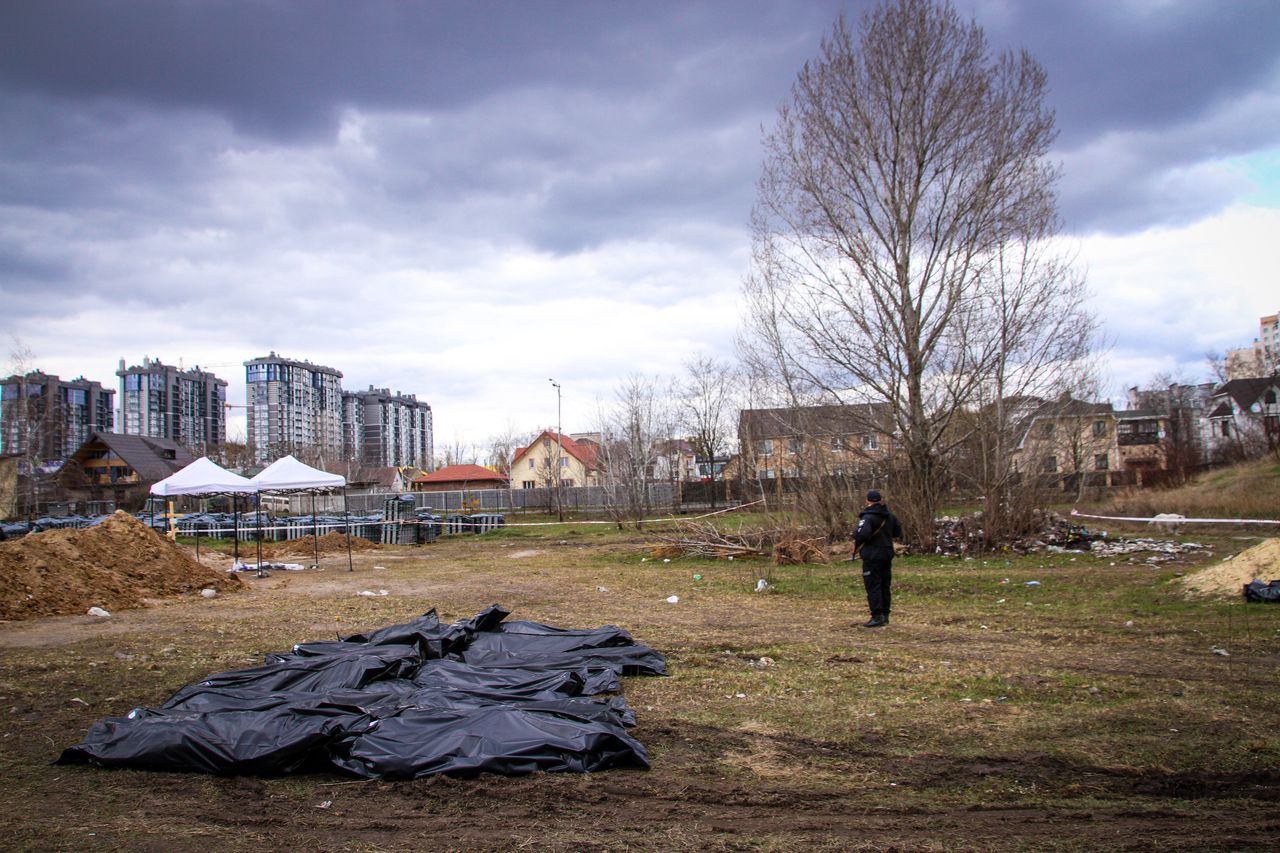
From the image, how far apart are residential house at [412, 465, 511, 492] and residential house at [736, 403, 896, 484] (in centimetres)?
5962

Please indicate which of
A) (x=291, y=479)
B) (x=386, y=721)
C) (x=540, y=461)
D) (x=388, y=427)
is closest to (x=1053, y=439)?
(x=386, y=721)

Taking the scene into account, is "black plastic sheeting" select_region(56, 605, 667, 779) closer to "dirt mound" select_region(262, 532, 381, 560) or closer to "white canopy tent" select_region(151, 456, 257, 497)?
"white canopy tent" select_region(151, 456, 257, 497)

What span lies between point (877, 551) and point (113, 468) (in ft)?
210

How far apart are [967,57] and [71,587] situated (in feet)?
70.1

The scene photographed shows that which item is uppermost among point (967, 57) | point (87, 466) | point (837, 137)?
point (967, 57)

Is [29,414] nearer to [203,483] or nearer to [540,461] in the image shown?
[203,483]

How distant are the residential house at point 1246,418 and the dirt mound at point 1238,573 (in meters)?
33.9

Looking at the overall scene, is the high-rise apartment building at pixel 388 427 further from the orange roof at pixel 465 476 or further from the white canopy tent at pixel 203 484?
the white canopy tent at pixel 203 484

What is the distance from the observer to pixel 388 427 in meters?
134

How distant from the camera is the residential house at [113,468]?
172ft

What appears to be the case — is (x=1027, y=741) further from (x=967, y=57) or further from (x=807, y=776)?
(x=967, y=57)

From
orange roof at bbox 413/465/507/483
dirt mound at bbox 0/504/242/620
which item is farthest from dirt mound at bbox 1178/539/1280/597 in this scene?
orange roof at bbox 413/465/507/483

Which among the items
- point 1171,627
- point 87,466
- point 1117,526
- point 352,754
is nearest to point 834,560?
point 1171,627

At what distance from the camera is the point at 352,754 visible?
4984 millimetres
